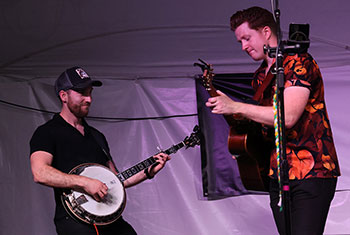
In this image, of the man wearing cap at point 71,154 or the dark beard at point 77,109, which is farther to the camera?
the dark beard at point 77,109

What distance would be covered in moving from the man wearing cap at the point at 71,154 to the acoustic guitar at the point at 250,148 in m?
1.02

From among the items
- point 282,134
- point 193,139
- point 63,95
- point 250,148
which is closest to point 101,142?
point 63,95

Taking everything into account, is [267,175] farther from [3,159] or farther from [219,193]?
[3,159]

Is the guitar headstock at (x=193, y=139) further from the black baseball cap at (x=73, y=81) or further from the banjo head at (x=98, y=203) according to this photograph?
the black baseball cap at (x=73, y=81)

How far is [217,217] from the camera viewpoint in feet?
14.5

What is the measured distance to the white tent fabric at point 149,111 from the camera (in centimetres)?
412

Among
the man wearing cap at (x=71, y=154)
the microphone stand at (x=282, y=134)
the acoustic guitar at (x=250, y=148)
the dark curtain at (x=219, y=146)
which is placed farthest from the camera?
the dark curtain at (x=219, y=146)

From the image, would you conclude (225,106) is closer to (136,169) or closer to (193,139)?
(136,169)

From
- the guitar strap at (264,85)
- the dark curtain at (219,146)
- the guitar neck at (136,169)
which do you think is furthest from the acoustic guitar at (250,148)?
the dark curtain at (219,146)

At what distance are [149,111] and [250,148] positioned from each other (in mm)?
1877

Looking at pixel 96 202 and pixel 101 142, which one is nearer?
pixel 96 202

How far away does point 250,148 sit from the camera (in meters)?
2.74

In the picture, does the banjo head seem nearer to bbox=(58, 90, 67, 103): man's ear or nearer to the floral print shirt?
bbox=(58, 90, 67, 103): man's ear

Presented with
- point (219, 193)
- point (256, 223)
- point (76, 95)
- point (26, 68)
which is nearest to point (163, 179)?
point (219, 193)
